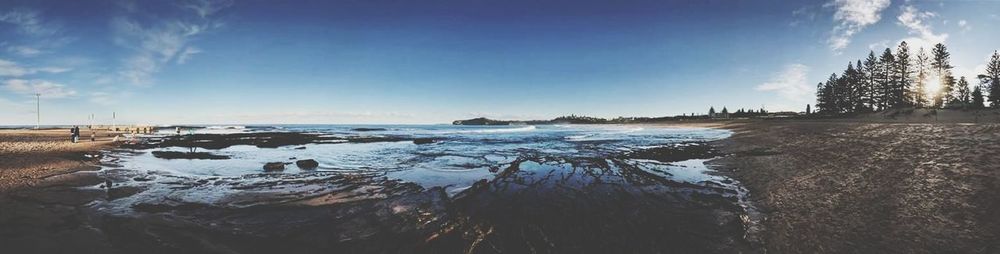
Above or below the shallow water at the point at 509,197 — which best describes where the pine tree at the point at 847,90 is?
above

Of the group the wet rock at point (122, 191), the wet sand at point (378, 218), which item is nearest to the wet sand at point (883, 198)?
the wet sand at point (378, 218)

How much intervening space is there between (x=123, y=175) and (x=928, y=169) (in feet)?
85.3

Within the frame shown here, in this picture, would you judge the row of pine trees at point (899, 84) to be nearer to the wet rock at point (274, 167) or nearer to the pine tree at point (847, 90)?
the pine tree at point (847, 90)

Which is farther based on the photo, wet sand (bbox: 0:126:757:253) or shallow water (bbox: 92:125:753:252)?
shallow water (bbox: 92:125:753:252)

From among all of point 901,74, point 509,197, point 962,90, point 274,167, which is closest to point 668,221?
point 509,197

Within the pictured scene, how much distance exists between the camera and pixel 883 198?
7770mm

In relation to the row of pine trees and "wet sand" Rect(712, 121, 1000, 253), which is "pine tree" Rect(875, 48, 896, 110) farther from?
"wet sand" Rect(712, 121, 1000, 253)

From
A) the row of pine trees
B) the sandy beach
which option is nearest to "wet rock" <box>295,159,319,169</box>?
the sandy beach

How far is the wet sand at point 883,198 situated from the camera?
5531 mm

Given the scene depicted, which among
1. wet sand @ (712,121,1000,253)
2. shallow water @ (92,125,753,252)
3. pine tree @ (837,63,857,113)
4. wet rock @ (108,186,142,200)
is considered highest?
pine tree @ (837,63,857,113)

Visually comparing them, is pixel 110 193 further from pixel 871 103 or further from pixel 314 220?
pixel 871 103

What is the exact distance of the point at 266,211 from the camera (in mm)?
8695

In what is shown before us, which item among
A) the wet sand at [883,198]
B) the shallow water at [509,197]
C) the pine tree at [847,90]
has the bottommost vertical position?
the shallow water at [509,197]

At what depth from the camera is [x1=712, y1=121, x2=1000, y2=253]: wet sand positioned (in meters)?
5.53
